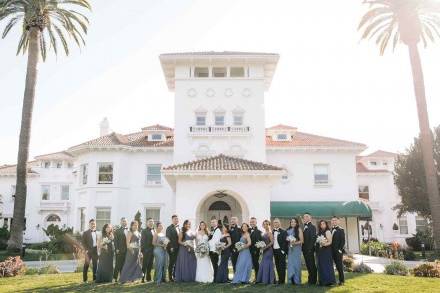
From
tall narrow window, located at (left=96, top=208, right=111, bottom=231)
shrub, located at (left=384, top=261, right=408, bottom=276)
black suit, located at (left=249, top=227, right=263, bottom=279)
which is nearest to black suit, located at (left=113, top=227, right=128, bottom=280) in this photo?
black suit, located at (left=249, top=227, right=263, bottom=279)

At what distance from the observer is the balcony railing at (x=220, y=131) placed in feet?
105

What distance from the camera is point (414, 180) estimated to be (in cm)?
3303

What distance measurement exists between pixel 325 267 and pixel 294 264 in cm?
104

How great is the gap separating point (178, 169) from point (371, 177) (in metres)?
26.2

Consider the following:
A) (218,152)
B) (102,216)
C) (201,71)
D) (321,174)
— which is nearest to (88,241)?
(218,152)

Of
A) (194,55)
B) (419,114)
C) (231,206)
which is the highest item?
(194,55)

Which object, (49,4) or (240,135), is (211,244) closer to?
(240,135)

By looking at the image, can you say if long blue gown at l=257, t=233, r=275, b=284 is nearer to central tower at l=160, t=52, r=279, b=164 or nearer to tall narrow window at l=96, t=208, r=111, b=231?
central tower at l=160, t=52, r=279, b=164

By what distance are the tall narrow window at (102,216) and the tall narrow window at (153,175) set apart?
Result: 4.06m

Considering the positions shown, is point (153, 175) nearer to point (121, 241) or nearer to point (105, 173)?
point (105, 173)

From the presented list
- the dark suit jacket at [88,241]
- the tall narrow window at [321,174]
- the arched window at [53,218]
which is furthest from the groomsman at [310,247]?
the arched window at [53,218]

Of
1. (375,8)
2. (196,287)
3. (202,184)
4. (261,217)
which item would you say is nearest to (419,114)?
(375,8)

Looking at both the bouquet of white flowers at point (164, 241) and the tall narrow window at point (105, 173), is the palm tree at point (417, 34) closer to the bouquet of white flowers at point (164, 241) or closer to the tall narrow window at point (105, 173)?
the bouquet of white flowers at point (164, 241)

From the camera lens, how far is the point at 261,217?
75.3 feet
